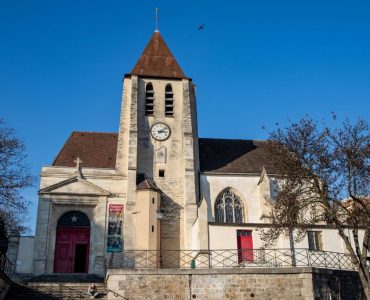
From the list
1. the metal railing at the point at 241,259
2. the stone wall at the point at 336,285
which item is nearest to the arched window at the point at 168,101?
the metal railing at the point at 241,259

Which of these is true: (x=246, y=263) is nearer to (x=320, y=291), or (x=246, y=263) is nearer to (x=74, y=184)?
(x=320, y=291)

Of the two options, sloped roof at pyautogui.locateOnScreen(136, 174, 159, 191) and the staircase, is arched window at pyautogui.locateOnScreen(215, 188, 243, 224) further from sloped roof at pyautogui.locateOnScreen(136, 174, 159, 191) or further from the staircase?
the staircase

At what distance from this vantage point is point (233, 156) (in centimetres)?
2761

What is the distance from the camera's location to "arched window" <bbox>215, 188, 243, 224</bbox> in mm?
24734

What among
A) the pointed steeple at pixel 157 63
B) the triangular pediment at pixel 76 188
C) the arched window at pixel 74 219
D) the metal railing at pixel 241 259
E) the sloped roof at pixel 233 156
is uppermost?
the pointed steeple at pixel 157 63

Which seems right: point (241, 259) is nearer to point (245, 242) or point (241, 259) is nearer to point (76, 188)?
point (245, 242)

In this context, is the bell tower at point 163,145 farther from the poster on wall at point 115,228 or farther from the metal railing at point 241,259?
the metal railing at point 241,259

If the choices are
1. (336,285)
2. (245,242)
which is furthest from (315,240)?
(336,285)

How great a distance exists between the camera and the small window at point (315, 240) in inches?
872

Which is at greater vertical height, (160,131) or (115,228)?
(160,131)

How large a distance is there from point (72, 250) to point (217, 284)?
30.3ft

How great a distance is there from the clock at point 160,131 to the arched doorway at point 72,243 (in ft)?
19.6

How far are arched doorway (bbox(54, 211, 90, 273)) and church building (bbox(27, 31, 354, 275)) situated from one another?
0.16 feet

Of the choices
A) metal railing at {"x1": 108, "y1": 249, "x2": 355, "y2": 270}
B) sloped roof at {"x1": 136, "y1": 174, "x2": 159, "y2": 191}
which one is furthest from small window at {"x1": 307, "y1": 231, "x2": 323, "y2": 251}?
sloped roof at {"x1": 136, "y1": 174, "x2": 159, "y2": 191}
